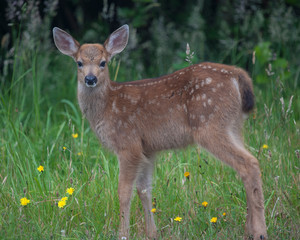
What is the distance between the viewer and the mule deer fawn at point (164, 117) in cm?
440

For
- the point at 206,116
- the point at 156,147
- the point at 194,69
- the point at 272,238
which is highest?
the point at 194,69

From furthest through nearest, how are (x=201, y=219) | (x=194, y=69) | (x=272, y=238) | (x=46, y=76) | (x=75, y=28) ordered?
(x=75, y=28)
(x=46, y=76)
(x=194, y=69)
(x=201, y=219)
(x=272, y=238)

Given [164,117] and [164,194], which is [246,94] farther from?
[164,194]

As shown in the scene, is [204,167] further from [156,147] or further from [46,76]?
[46,76]

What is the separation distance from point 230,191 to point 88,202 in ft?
3.94

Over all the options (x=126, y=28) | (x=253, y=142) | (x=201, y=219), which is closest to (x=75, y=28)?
(x=126, y=28)

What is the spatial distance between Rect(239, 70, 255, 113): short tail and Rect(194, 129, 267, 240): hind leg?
244 millimetres

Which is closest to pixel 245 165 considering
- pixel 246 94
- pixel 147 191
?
pixel 246 94

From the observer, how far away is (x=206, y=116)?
14.9 feet

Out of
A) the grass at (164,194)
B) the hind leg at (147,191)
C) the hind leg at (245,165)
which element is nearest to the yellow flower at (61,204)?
the grass at (164,194)

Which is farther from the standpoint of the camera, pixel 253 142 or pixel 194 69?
pixel 253 142

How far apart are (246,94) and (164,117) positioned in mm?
720

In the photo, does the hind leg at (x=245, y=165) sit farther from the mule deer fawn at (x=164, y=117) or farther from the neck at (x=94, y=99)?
the neck at (x=94, y=99)

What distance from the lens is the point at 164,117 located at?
189 inches
